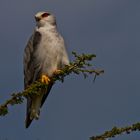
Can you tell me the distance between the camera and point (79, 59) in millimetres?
5965

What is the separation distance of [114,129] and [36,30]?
7397mm

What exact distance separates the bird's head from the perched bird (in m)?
0.44

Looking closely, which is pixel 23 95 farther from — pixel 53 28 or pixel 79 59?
pixel 53 28

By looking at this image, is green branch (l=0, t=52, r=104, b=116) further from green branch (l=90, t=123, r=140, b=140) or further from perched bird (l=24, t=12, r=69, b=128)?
perched bird (l=24, t=12, r=69, b=128)

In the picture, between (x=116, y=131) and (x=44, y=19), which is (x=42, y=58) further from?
(x=116, y=131)

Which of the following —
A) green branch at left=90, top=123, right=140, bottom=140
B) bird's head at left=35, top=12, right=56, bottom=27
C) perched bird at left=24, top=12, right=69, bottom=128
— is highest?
bird's head at left=35, top=12, right=56, bottom=27

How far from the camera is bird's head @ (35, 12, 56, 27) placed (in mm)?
11922

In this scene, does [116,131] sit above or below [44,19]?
below

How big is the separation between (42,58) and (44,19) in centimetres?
153

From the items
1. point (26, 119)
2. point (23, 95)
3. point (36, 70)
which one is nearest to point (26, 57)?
point (36, 70)

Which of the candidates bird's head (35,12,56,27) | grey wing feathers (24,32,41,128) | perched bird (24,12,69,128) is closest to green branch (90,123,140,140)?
perched bird (24,12,69,128)

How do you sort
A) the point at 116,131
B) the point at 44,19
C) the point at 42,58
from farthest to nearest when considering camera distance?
the point at 44,19 → the point at 42,58 → the point at 116,131

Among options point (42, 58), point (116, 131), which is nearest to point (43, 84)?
point (116, 131)

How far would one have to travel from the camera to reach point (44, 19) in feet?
39.9
